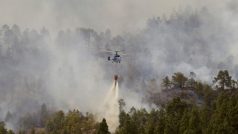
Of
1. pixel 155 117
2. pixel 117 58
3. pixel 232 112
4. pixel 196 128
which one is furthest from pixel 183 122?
pixel 155 117

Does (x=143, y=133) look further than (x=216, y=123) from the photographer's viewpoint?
Yes

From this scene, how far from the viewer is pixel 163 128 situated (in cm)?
12781

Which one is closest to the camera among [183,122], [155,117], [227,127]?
[227,127]

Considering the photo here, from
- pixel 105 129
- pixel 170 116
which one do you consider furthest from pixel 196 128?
pixel 105 129

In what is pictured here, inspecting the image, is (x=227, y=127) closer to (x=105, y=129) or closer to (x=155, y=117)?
(x=105, y=129)

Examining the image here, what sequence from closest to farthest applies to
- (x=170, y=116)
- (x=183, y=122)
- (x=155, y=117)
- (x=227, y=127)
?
(x=227, y=127), (x=183, y=122), (x=170, y=116), (x=155, y=117)

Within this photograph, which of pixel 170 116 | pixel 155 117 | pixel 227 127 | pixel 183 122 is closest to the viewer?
pixel 227 127

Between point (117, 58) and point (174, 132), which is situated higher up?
point (117, 58)

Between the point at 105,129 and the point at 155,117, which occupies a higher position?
the point at 155,117

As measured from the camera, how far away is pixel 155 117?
18962 cm

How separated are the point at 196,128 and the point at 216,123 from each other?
5.35m

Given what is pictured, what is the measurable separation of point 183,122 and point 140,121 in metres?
68.6

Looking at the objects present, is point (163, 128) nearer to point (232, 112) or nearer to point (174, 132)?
point (174, 132)

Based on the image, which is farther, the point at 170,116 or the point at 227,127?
the point at 170,116
